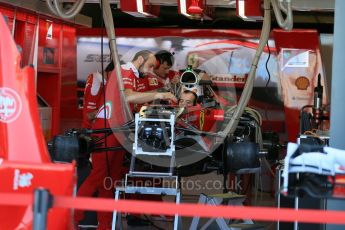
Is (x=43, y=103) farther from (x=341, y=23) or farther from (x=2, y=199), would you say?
(x=2, y=199)

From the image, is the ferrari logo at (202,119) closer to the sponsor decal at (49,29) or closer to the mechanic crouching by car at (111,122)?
the mechanic crouching by car at (111,122)

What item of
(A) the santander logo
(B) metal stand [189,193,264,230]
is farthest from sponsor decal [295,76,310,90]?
(A) the santander logo

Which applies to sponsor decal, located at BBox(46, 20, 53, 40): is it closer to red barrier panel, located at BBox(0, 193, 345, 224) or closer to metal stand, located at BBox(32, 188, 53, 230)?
red barrier panel, located at BBox(0, 193, 345, 224)

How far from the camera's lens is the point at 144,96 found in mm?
5547

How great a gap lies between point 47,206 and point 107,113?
3119mm

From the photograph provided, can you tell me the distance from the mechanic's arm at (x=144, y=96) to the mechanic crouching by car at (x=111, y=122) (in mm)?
61

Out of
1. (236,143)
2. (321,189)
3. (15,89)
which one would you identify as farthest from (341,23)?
(15,89)

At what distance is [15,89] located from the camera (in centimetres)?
382

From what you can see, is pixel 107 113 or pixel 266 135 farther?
pixel 266 135

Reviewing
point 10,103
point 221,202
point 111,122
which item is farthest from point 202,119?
point 10,103

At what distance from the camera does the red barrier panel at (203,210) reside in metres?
3.04

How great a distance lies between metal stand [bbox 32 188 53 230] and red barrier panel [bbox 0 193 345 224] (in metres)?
0.06

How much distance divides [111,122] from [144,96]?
666 millimetres

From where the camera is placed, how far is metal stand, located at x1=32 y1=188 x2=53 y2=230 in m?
3.04
